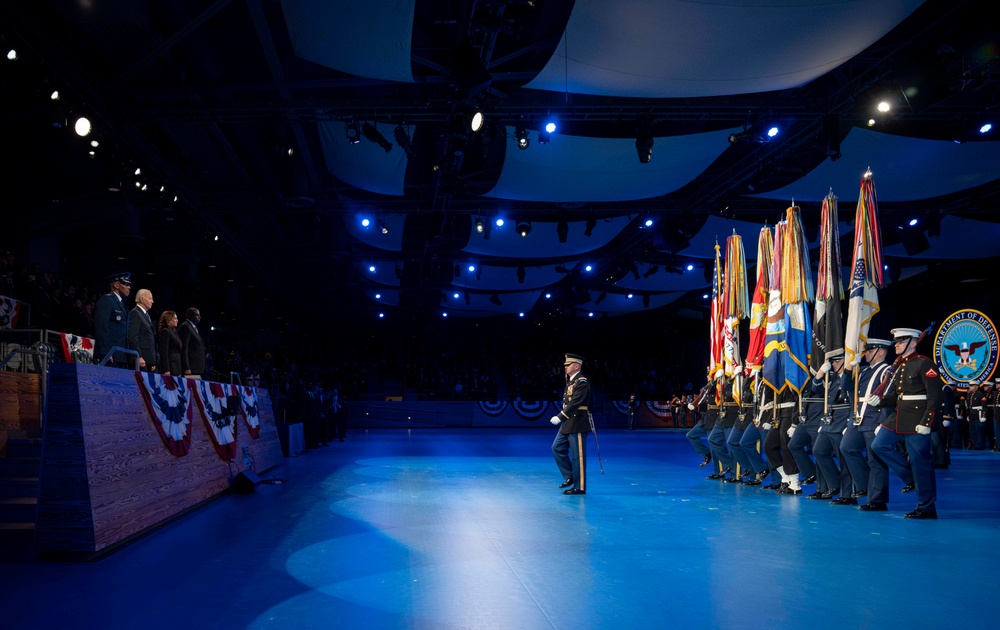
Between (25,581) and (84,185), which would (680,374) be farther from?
(25,581)

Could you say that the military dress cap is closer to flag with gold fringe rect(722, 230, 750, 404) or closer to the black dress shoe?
flag with gold fringe rect(722, 230, 750, 404)

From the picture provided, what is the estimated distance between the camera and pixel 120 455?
6.37 m

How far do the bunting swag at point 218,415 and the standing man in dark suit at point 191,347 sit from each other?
24.9 inches

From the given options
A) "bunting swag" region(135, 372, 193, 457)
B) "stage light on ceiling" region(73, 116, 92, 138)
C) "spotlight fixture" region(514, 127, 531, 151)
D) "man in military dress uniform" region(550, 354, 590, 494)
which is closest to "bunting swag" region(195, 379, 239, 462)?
"bunting swag" region(135, 372, 193, 457)

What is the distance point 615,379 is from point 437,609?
3795 cm

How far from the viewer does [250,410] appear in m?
12.9

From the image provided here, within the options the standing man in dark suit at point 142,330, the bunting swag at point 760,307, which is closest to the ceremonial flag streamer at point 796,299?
the bunting swag at point 760,307

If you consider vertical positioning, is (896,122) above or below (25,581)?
above

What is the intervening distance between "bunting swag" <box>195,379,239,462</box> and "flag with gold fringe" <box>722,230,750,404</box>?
765cm

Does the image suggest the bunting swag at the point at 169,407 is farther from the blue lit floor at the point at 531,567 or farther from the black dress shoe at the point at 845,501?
the black dress shoe at the point at 845,501

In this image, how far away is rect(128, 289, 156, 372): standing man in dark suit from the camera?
28.6 ft

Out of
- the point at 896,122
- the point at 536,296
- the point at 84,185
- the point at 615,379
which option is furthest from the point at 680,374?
the point at 84,185

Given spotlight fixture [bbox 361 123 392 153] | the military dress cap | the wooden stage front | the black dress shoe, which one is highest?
spotlight fixture [bbox 361 123 392 153]

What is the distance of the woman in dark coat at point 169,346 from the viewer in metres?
10.2
